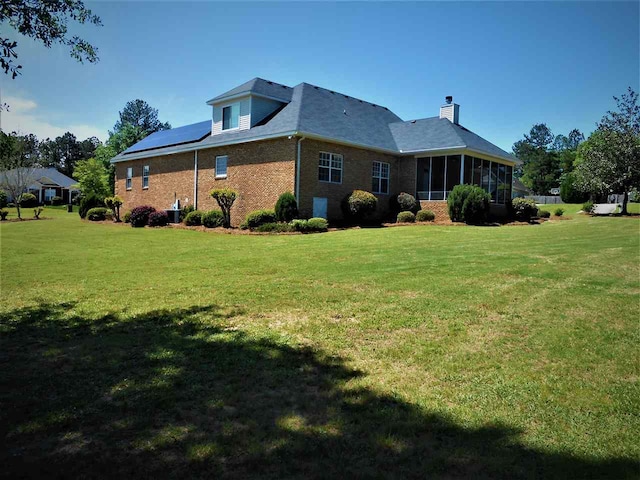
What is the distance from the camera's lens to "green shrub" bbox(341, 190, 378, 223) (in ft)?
71.5

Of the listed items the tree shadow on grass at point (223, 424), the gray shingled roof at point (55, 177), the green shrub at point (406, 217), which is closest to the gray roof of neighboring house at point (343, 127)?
the green shrub at point (406, 217)

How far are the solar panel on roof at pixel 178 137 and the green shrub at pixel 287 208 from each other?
384 inches

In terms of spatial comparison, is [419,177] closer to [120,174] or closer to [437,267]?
[437,267]

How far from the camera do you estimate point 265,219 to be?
Answer: 67.8 ft

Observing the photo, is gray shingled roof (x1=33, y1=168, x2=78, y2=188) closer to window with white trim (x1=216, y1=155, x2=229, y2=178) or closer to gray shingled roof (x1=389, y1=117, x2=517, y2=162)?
window with white trim (x1=216, y1=155, x2=229, y2=178)

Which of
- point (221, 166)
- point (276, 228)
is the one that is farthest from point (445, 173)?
point (221, 166)

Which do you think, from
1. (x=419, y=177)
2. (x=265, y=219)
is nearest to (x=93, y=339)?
(x=265, y=219)

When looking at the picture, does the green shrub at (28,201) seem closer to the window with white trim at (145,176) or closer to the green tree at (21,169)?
the green tree at (21,169)

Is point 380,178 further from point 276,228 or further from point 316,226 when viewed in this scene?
point 276,228

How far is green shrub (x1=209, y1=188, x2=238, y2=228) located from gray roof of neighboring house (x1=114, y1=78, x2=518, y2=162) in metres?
3.06

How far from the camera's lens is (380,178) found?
25609mm

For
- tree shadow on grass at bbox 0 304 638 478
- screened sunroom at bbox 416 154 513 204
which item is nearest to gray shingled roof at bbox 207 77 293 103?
screened sunroom at bbox 416 154 513 204

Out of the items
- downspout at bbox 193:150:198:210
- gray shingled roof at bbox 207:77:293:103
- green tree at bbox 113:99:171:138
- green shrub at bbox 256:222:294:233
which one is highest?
green tree at bbox 113:99:171:138

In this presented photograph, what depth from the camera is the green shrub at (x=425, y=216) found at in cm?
2305
